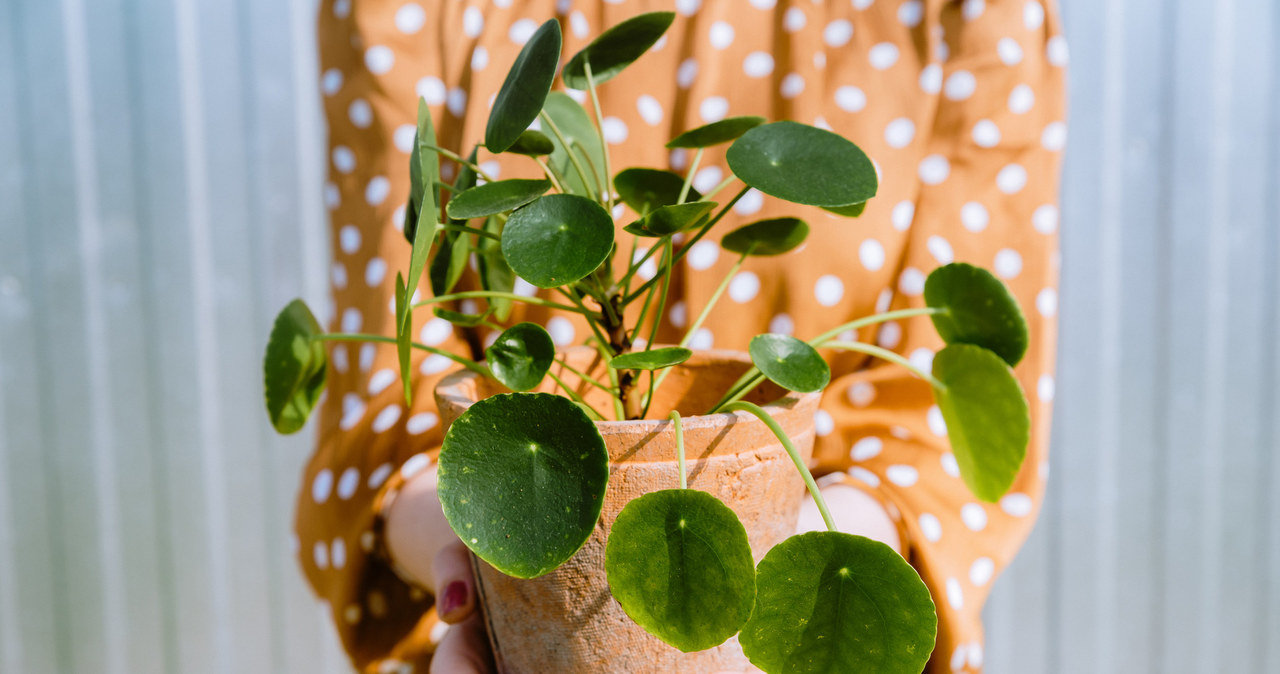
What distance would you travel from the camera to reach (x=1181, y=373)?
48.3 inches

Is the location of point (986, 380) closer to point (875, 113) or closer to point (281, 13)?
point (875, 113)

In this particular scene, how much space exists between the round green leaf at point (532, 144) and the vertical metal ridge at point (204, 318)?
1219 millimetres

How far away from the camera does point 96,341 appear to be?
137cm

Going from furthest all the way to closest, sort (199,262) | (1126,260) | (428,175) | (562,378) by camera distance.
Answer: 1. (199,262)
2. (1126,260)
3. (562,378)
4. (428,175)

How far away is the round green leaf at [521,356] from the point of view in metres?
0.29

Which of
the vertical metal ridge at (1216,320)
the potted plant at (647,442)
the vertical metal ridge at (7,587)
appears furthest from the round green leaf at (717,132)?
the vertical metal ridge at (7,587)

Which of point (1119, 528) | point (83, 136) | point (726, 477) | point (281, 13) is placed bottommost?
point (1119, 528)

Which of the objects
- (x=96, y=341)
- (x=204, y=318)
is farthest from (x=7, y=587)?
(x=204, y=318)

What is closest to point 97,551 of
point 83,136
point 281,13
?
point 83,136

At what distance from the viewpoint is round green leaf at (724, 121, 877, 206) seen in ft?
0.88

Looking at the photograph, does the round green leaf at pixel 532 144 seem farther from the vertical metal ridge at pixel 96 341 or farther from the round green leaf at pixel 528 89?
the vertical metal ridge at pixel 96 341

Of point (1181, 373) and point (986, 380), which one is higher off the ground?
point (986, 380)

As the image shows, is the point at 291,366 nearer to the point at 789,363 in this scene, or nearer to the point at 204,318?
the point at 789,363

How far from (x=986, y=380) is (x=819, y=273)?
365 mm
